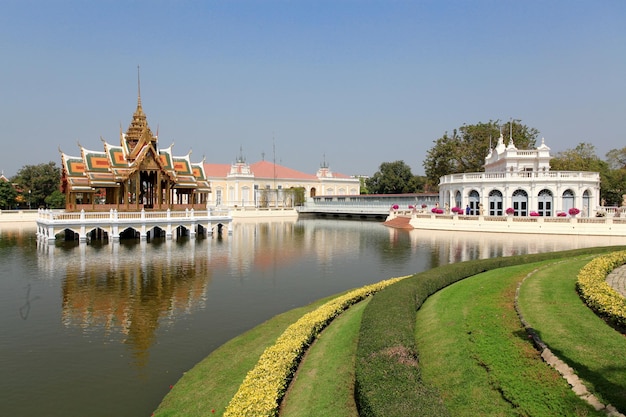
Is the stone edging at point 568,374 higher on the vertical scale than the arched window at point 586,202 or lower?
lower

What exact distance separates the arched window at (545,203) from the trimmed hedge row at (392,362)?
40.0 meters

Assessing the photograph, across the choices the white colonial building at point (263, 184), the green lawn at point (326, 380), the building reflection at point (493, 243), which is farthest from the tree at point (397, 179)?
the green lawn at point (326, 380)

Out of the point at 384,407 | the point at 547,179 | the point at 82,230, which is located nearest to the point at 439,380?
the point at 384,407

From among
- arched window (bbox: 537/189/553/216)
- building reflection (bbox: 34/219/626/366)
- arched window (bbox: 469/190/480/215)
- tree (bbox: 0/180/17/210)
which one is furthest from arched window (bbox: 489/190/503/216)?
tree (bbox: 0/180/17/210)

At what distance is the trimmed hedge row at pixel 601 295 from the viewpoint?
29.7ft

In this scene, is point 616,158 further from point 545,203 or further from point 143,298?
point 143,298

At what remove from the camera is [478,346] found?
8719 mm

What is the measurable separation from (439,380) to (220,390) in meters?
4.56

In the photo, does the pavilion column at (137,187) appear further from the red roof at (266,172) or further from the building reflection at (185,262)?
the red roof at (266,172)

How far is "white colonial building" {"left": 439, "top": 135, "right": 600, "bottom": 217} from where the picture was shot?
1869 inches

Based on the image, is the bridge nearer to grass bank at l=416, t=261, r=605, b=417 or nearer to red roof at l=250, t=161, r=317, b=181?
red roof at l=250, t=161, r=317, b=181

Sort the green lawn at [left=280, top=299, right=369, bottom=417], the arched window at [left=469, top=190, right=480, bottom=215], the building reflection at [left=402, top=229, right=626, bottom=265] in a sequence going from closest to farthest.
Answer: the green lawn at [left=280, top=299, right=369, bottom=417]
the building reflection at [left=402, top=229, right=626, bottom=265]
the arched window at [left=469, top=190, right=480, bottom=215]

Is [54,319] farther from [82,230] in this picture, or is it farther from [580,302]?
[82,230]

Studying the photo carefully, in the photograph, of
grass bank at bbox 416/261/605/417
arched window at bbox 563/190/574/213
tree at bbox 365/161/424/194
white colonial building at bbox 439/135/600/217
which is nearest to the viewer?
grass bank at bbox 416/261/605/417
